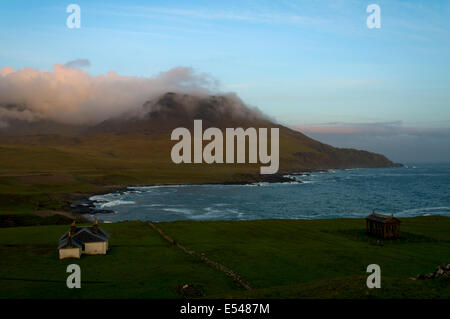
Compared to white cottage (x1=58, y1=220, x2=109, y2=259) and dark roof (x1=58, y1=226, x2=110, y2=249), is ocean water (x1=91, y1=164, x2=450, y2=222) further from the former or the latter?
white cottage (x1=58, y1=220, x2=109, y2=259)

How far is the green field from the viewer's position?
25.9 metres

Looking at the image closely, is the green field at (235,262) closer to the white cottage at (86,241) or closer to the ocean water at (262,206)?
the white cottage at (86,241)

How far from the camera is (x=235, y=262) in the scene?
38500mm

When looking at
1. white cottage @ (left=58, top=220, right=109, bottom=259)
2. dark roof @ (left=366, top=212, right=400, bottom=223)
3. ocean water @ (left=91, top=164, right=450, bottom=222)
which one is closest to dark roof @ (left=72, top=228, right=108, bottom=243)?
white cottage @ (left=58, top=220, right=109, bottom=259)

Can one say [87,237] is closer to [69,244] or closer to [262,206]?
[69,244]

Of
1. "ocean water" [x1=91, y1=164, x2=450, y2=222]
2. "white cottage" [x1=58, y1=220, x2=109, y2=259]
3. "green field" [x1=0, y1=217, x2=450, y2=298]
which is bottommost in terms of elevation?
"ocean water" [x1=91, y1=164, x2=450, y2=222]

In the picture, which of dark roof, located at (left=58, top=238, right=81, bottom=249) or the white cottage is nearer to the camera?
dark roof, located at (left=58, top=238, right=81, bottom=249)

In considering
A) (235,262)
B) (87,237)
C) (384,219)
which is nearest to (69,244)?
(87,237)

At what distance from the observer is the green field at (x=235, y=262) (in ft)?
85.0

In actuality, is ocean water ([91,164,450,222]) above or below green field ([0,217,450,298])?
below

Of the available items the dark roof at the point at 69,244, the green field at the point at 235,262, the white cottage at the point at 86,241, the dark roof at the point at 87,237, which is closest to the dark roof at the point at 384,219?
the green field at the point at 235,262
